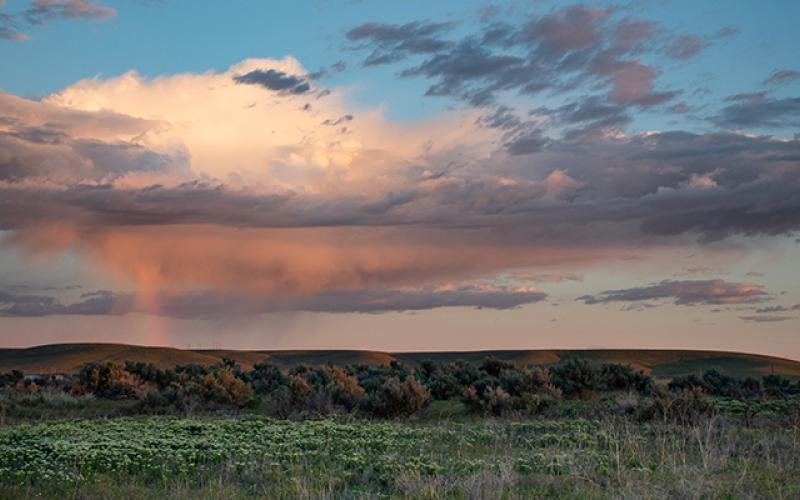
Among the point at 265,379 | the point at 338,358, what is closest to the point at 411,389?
the point at 265,379

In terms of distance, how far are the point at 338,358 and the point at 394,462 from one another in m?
81.3

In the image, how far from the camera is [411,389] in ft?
89.0

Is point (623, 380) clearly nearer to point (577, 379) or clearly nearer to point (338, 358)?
point (577, 379)

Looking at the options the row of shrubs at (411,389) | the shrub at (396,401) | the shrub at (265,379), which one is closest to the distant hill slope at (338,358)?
the shrub at (265,379)

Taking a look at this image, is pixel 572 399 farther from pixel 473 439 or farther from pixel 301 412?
pixel 473 439

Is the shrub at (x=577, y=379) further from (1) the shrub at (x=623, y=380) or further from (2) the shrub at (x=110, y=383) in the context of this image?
(2) the shrub at (x=110, y=383)

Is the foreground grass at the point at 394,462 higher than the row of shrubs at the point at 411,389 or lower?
lower

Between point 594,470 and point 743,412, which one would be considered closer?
point 594,470

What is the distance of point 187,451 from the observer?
637 inches

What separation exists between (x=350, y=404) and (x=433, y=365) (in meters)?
10.8

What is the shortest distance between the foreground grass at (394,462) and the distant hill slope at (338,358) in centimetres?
5829

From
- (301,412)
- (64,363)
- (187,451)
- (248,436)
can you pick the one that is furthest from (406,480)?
(64,363)

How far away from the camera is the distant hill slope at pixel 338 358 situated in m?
80.4

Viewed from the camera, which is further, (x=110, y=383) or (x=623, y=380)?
(x=110, y=383)
